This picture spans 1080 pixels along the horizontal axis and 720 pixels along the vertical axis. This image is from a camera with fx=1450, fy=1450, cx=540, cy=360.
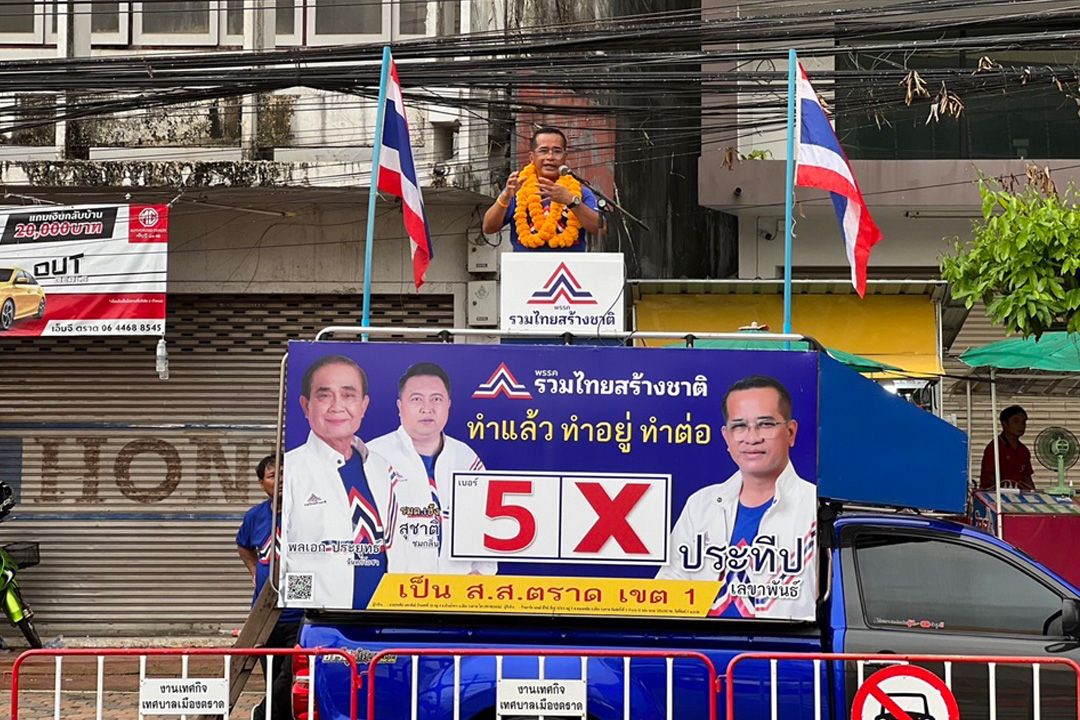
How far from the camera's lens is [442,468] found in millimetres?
6812

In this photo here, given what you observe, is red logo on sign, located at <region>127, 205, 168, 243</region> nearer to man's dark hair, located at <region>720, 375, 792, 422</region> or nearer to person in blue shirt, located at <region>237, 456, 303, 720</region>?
person in blue shirt, located at <region>237, 456, 303, 720</region>

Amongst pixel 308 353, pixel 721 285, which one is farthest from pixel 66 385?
pixel 308 353

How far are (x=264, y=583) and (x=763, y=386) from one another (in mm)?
3305

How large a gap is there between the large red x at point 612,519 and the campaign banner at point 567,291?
4.52 feet

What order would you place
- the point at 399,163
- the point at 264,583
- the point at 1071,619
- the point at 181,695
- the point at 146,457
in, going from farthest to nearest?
1. the point at 146,457
2. the point at 399,163
3. the point at 264,583
4. the point at 1071,619
5. the point at 181,695

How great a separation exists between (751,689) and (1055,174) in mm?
9766

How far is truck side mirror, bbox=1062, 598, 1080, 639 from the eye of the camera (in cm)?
689

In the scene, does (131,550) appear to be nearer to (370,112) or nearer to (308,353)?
(370,112)

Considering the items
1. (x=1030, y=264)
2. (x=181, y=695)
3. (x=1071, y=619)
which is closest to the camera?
(x=181, y=695)

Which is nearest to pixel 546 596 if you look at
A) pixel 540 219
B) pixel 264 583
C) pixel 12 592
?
pixel 264 583

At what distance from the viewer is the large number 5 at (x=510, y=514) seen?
6.80 meters

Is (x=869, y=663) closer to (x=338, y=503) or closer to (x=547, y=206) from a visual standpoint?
(x=338, y=503)

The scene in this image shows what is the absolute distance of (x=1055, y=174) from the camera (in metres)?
14.8

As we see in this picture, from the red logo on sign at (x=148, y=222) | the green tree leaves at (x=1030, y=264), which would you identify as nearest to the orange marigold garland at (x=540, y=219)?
the green tree leaves at (x=1030, y=264)
